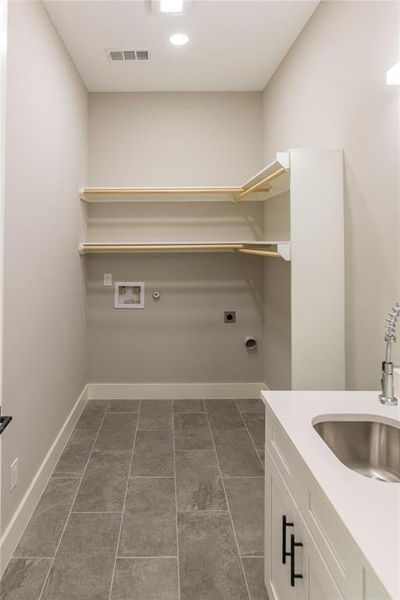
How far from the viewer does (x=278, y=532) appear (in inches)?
55.7

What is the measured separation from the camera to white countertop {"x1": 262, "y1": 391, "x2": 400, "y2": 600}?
Result: 75cm

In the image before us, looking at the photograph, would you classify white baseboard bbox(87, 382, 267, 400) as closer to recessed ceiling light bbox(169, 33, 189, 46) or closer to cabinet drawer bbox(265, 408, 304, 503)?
cabinet drawer bbox(265, 408, 304, 503)

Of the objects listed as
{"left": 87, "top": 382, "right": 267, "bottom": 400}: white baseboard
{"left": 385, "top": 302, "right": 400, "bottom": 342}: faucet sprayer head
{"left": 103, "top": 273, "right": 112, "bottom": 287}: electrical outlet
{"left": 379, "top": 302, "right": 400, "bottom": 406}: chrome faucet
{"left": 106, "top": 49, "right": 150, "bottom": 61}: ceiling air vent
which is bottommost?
{"left": 87, "top": 382, "right": 267, "bottom": 400}: white baseboard

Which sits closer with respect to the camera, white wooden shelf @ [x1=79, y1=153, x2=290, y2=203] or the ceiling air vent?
the ceiling air vent

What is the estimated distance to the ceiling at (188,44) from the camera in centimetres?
259

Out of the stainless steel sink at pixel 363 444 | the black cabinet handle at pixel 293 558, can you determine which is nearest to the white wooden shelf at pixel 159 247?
the stainless steel sink at pixel 363 444

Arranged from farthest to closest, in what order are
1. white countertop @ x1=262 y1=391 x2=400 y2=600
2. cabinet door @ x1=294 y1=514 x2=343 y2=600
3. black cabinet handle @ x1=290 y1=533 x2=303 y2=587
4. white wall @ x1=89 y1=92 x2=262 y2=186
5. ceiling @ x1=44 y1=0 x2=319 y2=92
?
white wall @ x1=89 y1=92 x2=262 y2=186, ceiling @ x1=44 y1=0 x2=319 y2=92, black cabinet handle @ x1=290 y1=533 x2=303 y2=587, cabinet door @ x1=294 y1=514 x2=343 y2=600, white countertop @ x1=262 y1=391 x2=400 y2=600

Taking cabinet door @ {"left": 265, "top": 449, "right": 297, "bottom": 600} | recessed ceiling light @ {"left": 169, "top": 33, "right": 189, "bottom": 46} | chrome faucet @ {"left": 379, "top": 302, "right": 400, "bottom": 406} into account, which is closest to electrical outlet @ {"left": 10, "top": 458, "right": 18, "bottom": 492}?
cabinet door @ {"left": 265, "top": 449, "right": 297, "bottom": 600}

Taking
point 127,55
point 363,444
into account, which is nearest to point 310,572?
point 363,444

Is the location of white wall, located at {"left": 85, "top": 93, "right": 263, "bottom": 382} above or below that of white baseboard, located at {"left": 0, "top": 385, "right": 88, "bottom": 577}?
above

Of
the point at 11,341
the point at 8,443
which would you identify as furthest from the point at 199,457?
the point at 11,341

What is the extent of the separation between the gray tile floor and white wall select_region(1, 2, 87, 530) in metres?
0.25

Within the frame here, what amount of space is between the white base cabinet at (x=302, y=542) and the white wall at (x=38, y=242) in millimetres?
1237

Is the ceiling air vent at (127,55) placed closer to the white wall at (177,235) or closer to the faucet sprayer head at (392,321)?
the white wall at (177,235)
